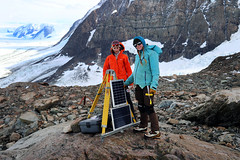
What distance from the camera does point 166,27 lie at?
8188cm

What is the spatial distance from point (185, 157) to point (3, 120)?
830 cm

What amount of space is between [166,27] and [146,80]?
279 feet

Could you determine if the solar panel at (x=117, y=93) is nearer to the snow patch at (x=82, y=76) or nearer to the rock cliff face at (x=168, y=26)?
the snow patch at (x=82, y=76)

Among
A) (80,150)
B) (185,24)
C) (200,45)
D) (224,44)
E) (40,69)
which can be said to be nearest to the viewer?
(80,150)

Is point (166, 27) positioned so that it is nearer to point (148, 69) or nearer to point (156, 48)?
point (156, 48)

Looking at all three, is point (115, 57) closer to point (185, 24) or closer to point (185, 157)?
point (185, 157)

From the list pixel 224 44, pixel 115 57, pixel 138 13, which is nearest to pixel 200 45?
pixel 224 44

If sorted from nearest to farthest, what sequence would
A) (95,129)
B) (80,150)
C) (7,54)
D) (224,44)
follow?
1. (80,150)
2. (95,129)
3. (224,44)
4. (7,54)

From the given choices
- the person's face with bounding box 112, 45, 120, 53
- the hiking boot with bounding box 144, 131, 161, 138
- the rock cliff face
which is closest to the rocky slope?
the rock cliff face

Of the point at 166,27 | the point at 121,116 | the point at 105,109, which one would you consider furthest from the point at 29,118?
the point at 166,27

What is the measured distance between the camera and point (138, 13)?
300ft

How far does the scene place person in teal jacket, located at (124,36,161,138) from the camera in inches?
149

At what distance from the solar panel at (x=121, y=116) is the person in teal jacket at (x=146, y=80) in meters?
0.31

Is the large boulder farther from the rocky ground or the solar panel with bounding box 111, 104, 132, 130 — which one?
the solar panel with bounding box 111, 104, 132, 130
